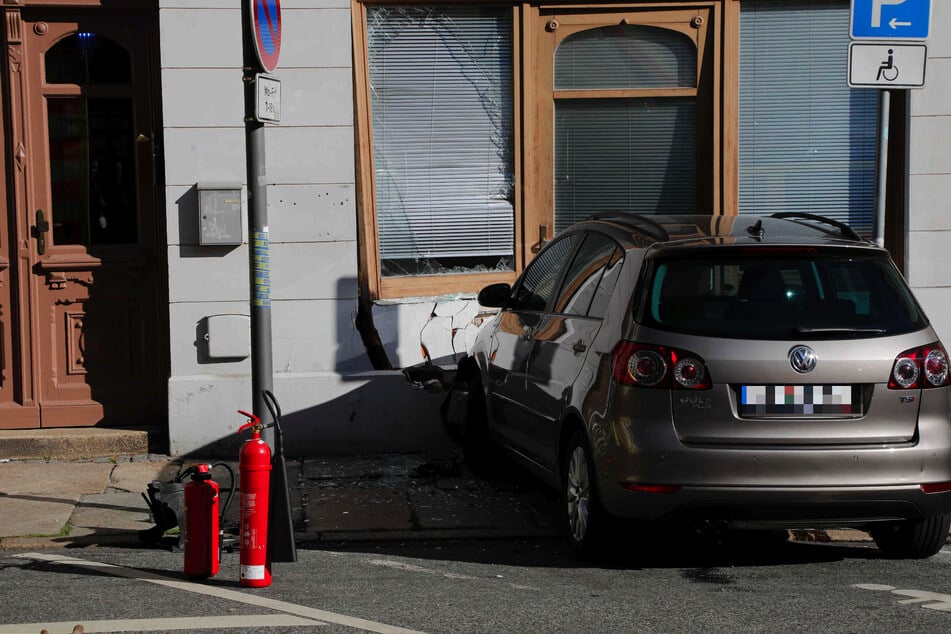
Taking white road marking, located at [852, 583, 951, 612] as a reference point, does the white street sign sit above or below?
above

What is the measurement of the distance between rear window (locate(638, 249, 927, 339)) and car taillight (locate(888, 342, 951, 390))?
124 millimetres

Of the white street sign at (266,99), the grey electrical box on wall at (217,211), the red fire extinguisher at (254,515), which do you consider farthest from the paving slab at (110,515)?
the white street sign at (266,99)

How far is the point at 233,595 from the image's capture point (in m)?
5.58

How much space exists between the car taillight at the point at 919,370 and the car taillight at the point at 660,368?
84 cm

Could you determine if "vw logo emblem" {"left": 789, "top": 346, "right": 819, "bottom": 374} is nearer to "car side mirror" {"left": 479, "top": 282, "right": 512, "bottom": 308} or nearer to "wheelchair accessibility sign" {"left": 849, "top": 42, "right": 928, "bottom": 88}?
"wheelchair accessibility sign" {"left": 849, "top": 42, "right": 928, "bottom": 88}

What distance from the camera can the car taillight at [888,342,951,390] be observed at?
5758mm

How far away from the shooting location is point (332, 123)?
9258mm

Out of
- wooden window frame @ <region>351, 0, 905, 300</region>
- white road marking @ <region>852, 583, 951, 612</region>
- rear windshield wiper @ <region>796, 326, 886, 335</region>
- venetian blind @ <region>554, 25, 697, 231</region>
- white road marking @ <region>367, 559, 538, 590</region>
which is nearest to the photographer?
white road marking @ <region>852, 583, 951, 612</region>

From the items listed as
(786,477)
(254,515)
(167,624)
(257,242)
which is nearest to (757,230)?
(786,477)

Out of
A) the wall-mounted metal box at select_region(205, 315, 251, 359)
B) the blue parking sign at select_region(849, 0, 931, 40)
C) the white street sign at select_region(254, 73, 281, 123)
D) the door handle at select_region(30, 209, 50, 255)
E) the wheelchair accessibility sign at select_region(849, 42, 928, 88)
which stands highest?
the blue parking sign at select_region(849, 0, 931, 40)

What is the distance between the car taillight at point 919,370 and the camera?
5.76m

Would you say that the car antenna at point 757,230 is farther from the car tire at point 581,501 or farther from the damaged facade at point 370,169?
the damaged facade at point 370,169

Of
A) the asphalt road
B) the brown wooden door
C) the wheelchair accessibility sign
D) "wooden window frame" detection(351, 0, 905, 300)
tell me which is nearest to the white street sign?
the asphalt road

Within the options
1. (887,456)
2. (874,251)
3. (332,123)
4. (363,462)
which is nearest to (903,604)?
(887,456)
